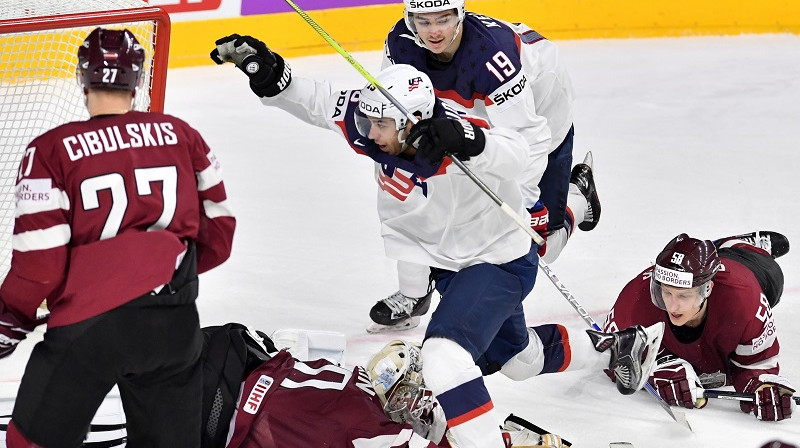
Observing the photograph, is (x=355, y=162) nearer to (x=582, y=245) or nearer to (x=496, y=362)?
(x=582, y=245)

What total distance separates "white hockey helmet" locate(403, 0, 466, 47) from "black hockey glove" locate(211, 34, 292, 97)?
0.49m

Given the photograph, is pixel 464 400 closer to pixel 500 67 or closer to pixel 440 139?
pixel 440 139

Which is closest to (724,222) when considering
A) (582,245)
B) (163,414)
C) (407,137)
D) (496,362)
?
(582,245)

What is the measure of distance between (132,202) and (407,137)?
84cm

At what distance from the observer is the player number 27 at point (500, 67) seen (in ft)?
12.7

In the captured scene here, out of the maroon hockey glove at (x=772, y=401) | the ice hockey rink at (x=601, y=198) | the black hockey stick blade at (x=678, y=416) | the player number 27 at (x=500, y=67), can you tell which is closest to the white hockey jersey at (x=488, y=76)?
the player number 27 at (x=500, y=67)

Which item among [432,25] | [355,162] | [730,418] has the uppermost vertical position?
[432,25]

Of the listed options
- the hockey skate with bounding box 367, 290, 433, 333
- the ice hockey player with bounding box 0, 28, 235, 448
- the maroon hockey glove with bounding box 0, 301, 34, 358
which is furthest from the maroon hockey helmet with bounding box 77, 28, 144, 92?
the hockey skate with bounding box 367, 290, 433, 333

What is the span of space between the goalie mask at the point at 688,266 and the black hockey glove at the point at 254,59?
119 cm

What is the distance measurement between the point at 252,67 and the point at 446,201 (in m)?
0.64

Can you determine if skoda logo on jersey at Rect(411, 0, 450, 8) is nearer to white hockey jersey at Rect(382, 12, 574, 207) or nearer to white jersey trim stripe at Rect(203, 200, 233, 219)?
white hockey jersey at Rect(382, 12, 574, 207)

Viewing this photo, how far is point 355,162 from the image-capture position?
232 inches

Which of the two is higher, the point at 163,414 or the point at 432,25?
the point at 432,25

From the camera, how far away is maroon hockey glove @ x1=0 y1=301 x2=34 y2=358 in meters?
2.66
